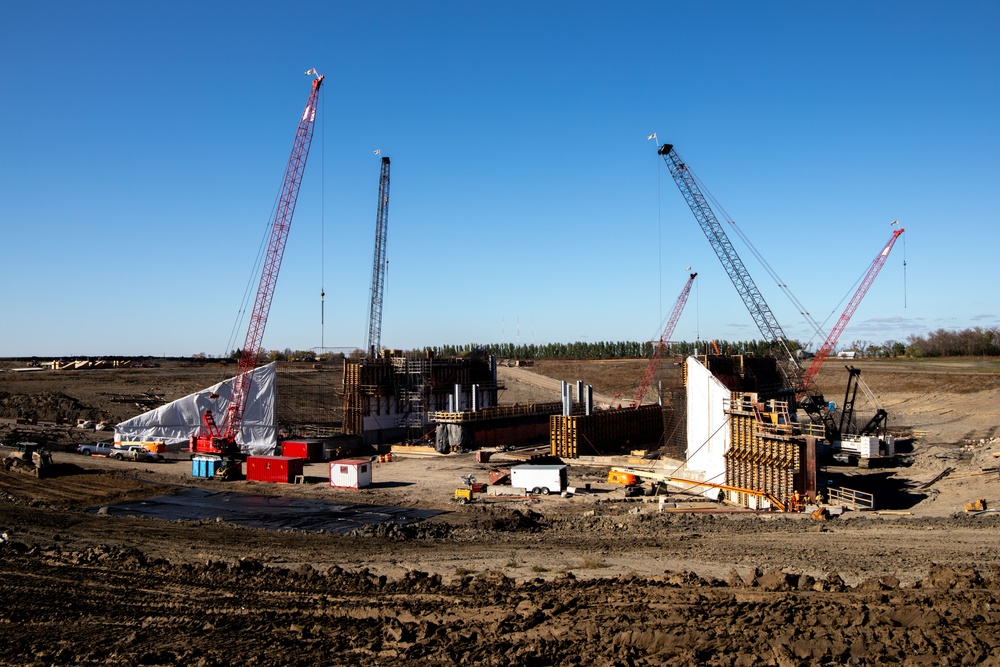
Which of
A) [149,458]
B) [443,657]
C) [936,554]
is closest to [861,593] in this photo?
[936,554]

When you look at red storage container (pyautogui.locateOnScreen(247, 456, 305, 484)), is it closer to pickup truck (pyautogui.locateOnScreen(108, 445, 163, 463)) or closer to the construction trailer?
pickup truck (pyautogui.locateOnScreen(108, 445, 163, 463))

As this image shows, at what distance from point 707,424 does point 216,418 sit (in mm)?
35821

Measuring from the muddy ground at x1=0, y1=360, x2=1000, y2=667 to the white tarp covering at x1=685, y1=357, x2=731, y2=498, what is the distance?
108 inches

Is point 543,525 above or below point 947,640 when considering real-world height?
below

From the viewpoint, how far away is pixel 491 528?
27297 mm

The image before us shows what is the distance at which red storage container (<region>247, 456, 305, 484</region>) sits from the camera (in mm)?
39531

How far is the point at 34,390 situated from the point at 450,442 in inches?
1934

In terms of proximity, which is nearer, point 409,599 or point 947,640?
point 947,640

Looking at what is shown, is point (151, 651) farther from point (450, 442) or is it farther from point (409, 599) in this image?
point (450, 442)

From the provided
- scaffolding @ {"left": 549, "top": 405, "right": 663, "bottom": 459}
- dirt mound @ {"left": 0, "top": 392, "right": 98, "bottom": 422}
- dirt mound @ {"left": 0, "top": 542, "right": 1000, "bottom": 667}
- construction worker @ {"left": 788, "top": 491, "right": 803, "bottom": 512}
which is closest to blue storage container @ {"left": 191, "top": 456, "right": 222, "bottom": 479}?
scaffolding @ {"left": 549, "top": 405, "right": 663, "bottom": 459}

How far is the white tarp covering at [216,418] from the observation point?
51.4 m

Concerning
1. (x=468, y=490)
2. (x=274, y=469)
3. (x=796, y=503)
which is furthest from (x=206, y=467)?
(x=796, y=503)

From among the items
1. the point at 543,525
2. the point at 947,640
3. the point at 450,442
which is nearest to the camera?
the point at 947,640

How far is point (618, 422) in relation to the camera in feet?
176
